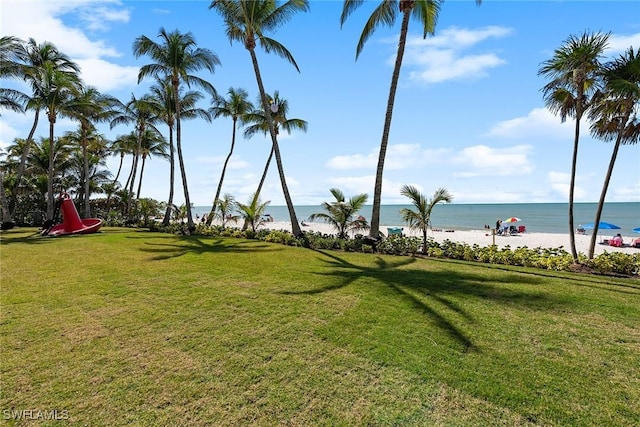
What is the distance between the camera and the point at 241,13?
13.2m

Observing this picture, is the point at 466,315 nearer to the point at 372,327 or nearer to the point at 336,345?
the point at 372,327

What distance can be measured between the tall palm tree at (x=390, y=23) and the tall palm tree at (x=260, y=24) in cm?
325

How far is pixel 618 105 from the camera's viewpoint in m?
9.52

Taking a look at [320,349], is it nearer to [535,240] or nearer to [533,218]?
[535,240]

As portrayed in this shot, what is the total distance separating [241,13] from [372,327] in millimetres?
13621

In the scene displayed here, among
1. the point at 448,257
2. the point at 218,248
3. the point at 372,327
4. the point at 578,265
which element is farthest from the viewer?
the point at 218,248

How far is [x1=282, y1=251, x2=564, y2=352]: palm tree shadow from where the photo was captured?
15.3ft

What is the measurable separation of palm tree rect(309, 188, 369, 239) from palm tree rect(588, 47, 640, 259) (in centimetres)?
734

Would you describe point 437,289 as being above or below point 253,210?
below

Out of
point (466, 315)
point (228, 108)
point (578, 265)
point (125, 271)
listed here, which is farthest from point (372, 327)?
point (228, 108)

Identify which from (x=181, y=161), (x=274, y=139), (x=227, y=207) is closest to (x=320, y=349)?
(x=274, y=139)

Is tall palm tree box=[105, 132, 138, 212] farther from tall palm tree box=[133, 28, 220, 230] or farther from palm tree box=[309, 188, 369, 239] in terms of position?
palm tree box=[309, 188, 369, 239]

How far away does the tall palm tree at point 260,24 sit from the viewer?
13039mm

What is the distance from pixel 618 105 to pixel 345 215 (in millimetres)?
9048
